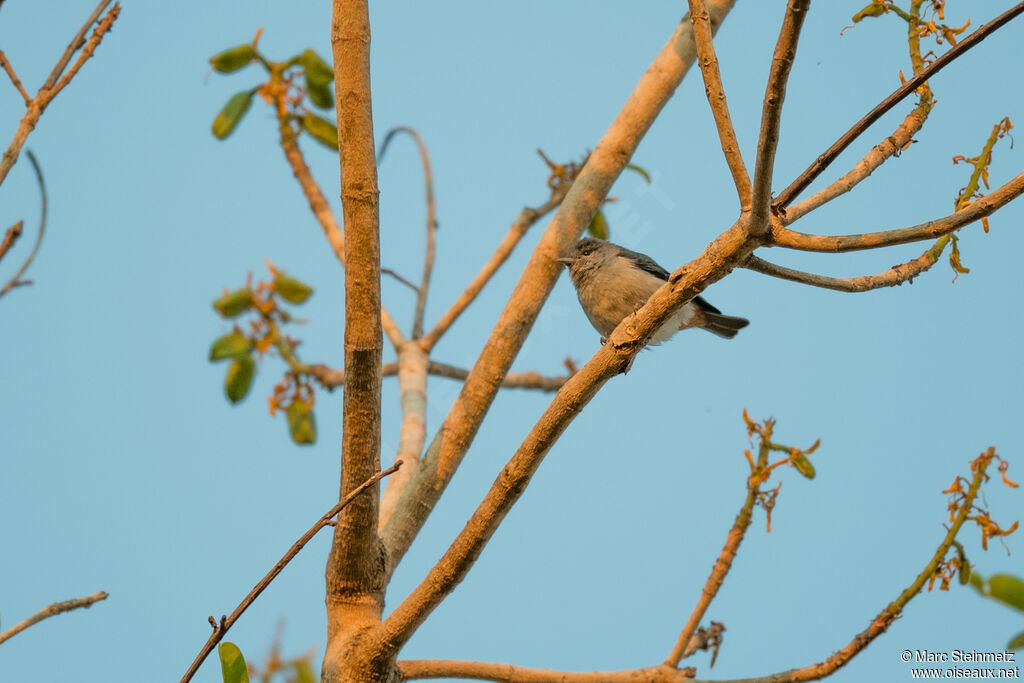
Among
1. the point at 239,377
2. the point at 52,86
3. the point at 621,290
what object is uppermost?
the point at 621,290

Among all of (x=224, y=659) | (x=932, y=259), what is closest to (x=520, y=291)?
(x=932, y=259)

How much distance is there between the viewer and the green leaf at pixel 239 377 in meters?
5.21

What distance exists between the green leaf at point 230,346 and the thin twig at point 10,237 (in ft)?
7.63

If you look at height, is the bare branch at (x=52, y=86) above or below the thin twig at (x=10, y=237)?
above

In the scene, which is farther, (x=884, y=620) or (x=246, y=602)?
(x=884, y=620)

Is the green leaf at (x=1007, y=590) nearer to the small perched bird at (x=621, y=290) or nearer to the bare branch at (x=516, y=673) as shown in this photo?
the bare branch at (x=516, y=673)

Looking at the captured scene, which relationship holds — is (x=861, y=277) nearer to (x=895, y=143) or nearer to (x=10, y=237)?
(x=895, y=143)

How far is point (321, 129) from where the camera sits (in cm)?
517

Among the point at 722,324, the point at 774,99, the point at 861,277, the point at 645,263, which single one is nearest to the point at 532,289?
the point at 861,277

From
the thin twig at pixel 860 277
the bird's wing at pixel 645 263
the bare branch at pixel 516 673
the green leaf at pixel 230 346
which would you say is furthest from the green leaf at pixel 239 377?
the thin twig at pixel 860 277

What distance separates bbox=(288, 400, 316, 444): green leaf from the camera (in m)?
5.34

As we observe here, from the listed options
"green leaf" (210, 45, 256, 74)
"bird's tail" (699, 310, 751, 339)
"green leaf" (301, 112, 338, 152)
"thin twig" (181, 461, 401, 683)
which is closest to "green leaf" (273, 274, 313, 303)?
"green leaf" (301, 112, 338, 152)

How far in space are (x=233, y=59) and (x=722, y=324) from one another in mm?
3362

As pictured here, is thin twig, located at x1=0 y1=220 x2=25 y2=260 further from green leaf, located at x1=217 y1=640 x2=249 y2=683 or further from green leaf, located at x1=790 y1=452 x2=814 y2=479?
green leaf, located at x1=790 y1=452 x2=814 y2=479
